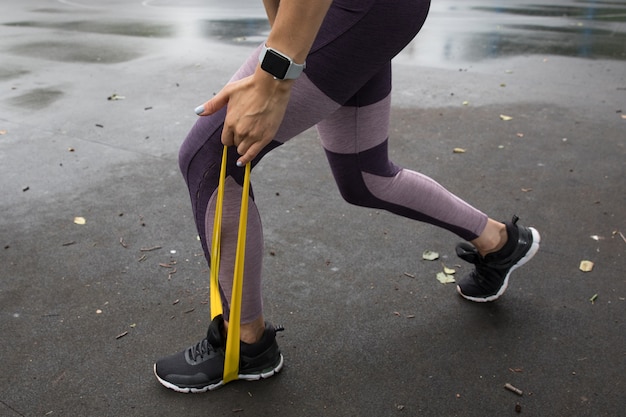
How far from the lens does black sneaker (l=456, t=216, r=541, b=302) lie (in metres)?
2.83

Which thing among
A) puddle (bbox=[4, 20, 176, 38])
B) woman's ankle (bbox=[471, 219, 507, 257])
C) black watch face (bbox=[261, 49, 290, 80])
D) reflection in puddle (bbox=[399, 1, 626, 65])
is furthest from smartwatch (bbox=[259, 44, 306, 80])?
puddle (bbox=[4, 20, 176, 38])

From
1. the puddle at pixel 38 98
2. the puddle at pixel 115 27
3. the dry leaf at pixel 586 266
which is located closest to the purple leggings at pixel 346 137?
the dry leaf at pixel 586 266

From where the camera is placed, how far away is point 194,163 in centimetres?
213

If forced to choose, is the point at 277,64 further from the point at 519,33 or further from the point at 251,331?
the point at 519,33

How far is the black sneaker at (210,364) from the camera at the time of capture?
245cm

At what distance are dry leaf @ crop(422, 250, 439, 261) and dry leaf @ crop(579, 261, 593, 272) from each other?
707mm

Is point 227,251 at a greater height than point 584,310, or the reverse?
point 227,251

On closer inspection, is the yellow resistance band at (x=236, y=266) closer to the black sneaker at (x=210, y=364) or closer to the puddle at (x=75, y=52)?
the black sneaker at (x=210, y=364)

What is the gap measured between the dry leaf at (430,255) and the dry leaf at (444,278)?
0.51 ft

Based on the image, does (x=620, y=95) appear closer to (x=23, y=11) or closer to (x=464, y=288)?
(x=464, y=288)

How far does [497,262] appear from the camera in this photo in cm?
285

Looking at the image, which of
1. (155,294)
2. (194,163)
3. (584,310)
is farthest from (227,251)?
(584,310)

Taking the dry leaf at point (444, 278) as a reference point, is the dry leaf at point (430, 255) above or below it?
below

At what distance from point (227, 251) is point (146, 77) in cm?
577
